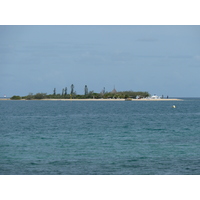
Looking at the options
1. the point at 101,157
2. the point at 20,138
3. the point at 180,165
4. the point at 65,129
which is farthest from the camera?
the point at 65,129

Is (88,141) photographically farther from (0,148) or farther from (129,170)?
(129,170)

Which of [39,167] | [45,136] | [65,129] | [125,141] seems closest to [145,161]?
[39,167]

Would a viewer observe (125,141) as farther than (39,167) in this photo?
Yes

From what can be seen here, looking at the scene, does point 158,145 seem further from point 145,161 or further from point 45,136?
point 45,136

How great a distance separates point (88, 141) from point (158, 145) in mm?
6450

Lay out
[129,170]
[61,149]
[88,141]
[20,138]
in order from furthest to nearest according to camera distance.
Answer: [20,138] < [88,141] < [61,149] < [129,170]

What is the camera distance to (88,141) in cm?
3566

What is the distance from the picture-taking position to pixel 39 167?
2248 cm

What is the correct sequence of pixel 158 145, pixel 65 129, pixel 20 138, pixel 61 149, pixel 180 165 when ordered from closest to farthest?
pixel 180 165
pixel 61 149
pixel 158 145
pixel 20 138
pixel 65 129

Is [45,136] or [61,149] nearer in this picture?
[61,149]

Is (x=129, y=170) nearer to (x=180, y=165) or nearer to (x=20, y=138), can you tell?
(x=180, y=165)

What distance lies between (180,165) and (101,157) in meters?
5.65

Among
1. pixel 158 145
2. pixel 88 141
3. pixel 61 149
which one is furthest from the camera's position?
pixel 88 141

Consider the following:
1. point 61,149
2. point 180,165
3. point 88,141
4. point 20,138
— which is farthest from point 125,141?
point 180,165
